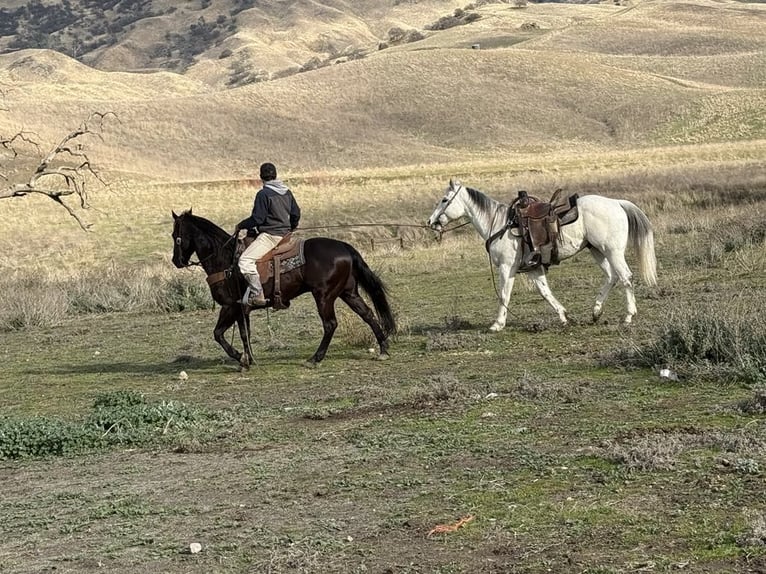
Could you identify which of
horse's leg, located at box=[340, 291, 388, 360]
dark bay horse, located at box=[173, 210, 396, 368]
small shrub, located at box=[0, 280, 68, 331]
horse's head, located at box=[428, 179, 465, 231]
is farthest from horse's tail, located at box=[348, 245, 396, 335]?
small shrub, located at box=[0, 280, 68, 331]

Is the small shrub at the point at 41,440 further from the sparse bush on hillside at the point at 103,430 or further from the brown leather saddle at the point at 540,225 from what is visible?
the brown leather saddle at the point at 540,225

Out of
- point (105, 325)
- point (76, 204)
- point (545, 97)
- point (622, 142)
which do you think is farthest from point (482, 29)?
point (105, 325)

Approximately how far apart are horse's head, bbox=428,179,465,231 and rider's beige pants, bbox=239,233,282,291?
117 inches

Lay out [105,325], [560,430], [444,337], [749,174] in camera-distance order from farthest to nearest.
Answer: [749,174] < [105,325] < [444,337] < [560,430]

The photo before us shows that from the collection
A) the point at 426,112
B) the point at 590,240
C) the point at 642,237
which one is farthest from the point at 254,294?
the point at 426,112

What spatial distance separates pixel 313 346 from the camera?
14875 millimetres

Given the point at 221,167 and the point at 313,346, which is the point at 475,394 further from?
the point at 221,167

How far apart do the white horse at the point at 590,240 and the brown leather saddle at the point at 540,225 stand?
144 mm

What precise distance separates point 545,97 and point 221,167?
34.7m

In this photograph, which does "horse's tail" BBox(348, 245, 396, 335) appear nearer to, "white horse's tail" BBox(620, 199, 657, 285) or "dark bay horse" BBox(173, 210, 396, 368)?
"dark bay horse" BBox(173, 210, 396, 368)

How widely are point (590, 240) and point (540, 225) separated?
2.74ft

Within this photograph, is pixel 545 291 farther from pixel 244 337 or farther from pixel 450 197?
pixel 244 337

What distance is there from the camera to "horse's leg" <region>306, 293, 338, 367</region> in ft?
41.9

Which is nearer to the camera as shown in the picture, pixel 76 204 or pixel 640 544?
pixel 640 544
